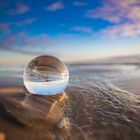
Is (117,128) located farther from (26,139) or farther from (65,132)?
(26,139)

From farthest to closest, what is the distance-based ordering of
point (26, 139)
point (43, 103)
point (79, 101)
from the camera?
point (79, 101), point (43, 103), point (26, 139)

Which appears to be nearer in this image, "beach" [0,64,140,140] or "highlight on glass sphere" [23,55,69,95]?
"beach" [0,64,140,140]

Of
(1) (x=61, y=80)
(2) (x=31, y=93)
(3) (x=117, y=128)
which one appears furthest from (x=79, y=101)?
(3) (x=117, y=128)

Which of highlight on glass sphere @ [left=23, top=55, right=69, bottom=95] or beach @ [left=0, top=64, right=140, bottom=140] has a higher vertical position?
highlight on glass sphere @ [left=23, top=55, right=69, bottom=95]

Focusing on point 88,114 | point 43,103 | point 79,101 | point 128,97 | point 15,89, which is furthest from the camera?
point 15,89

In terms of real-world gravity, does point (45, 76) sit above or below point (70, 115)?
above

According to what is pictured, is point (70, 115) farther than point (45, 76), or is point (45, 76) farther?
point (45, 76)

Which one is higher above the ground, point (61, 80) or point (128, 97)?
point (61, 80)

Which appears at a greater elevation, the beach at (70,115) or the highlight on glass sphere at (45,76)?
the highlight on glass sphere at (45,76)
